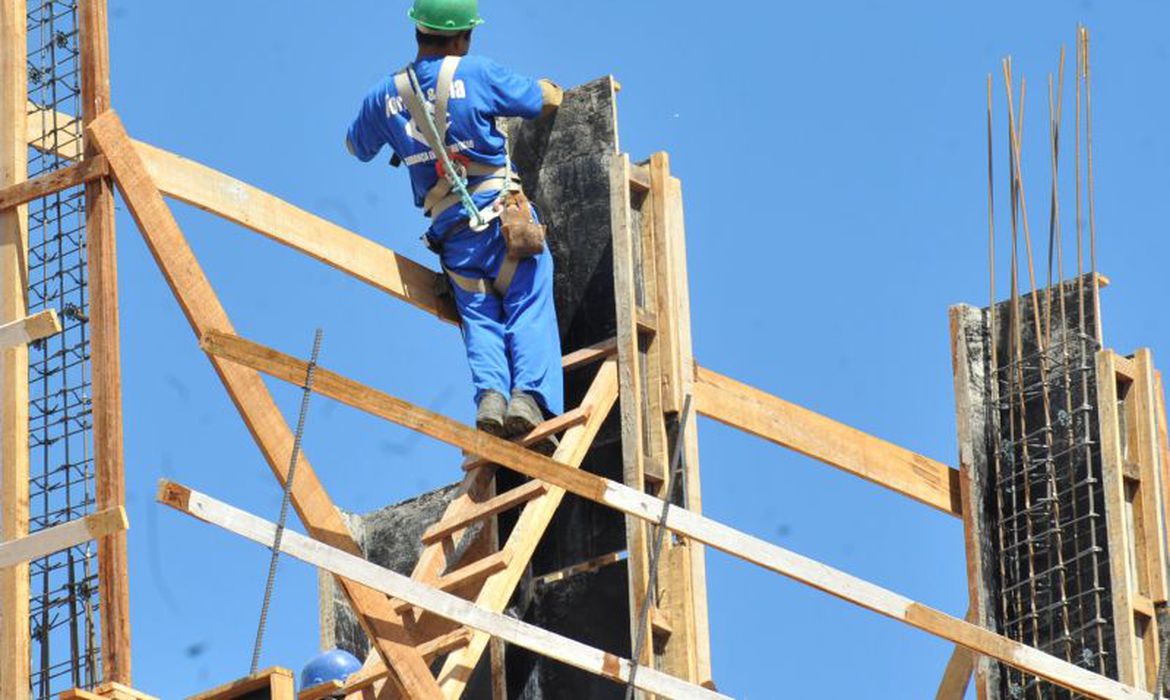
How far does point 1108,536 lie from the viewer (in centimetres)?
1902

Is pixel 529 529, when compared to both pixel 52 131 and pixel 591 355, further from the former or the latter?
pixel 52 131

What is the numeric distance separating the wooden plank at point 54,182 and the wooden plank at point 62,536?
1.90 m

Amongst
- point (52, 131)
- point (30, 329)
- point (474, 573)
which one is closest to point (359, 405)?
point (30, 329)

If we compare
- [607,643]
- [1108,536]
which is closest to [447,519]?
[607,643]

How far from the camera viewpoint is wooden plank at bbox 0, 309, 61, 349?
53.5 ft

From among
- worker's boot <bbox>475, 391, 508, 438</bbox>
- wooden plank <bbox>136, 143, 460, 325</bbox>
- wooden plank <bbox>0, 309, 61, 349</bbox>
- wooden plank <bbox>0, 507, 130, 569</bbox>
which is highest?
wooden plank <bbox>136, 143, 460, 325</bbox>

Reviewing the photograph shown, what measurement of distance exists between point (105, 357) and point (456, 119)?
2.67 meters

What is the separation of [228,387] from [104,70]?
186cm

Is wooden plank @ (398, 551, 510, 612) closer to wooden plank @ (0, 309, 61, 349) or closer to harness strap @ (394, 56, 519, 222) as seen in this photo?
harness strap @ (394, 56, 519, 222)

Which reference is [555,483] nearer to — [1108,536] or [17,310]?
[17,310]

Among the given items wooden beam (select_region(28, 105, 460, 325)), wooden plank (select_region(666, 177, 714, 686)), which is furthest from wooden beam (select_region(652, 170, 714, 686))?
wooden beam (select_region(28, 105, 460, 325))

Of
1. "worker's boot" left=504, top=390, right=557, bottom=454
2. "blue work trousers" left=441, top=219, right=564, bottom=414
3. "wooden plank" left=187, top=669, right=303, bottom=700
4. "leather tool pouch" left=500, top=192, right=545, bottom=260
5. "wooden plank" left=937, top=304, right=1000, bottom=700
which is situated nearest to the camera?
"wooden plank" left=187, top=669, right=303, bottom=700

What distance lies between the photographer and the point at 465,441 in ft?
53.2

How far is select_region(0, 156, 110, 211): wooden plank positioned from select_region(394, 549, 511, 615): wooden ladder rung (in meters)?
2.50
